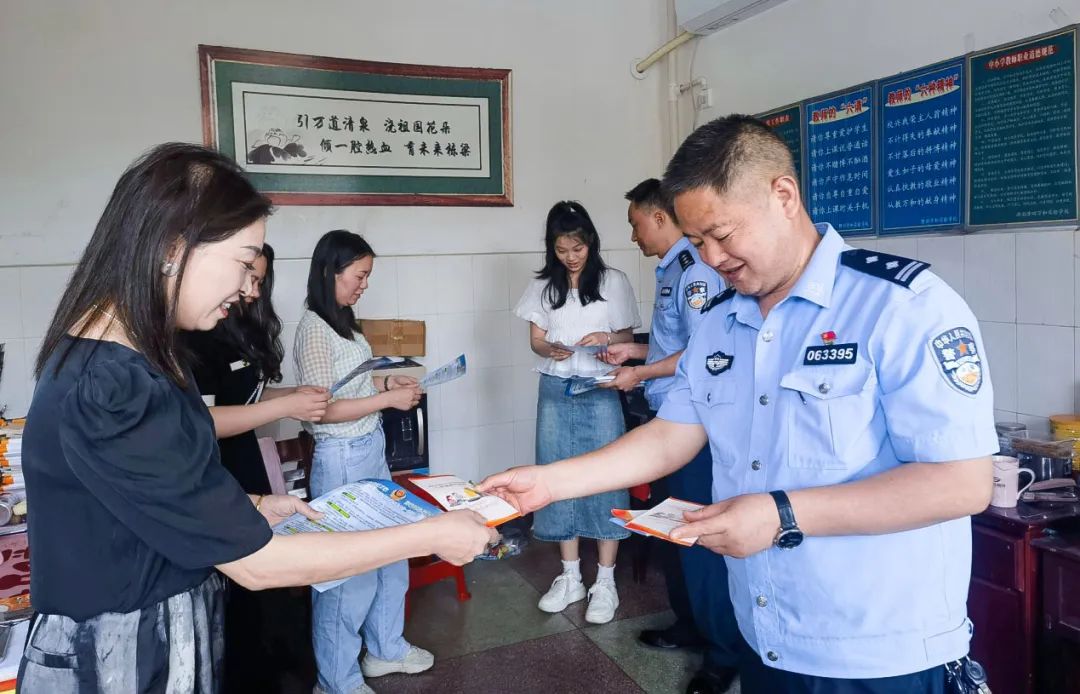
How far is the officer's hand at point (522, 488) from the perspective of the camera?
1.62m

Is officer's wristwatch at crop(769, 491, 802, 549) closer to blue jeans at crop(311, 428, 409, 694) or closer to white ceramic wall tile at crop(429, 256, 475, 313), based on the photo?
blue jeans at crop(311, 428, 409, 694)

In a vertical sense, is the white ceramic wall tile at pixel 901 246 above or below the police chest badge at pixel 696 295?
above

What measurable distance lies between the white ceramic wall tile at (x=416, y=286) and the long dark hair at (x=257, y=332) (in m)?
1.36

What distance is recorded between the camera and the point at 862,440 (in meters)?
1.21

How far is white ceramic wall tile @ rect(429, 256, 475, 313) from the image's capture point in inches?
159

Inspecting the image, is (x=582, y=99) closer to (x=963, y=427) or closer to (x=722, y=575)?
(x=722, y=575)

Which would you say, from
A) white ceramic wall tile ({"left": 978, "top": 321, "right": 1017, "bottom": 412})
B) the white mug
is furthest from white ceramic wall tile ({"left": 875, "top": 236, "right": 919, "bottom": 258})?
the white mug

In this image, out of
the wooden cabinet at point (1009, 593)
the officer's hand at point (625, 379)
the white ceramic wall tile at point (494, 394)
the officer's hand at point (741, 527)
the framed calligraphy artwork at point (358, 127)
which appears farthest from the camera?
the white ceramic wall tile at point (494, 394)

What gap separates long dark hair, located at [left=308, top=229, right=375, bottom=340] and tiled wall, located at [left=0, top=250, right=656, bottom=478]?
1117 millimetres

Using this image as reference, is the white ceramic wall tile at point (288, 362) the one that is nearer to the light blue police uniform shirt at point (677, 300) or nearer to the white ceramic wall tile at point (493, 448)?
the white ceramic wall tile at point (493, 448)

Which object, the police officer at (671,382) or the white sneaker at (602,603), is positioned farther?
the white sneaker at (602,603)

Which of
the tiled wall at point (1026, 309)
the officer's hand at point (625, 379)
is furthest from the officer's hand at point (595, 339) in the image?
the tiled wall at point (1026, 309)

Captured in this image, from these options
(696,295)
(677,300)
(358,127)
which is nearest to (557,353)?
(677,300)

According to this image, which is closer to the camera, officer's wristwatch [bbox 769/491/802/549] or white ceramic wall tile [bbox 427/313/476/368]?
officer's wristwatch [bbox 769/491/802/549]
